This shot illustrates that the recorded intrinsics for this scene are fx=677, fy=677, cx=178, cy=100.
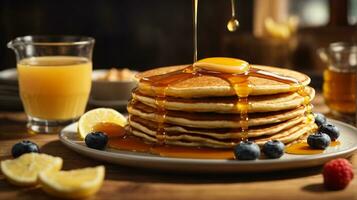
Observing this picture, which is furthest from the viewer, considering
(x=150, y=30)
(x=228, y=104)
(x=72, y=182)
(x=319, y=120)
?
(x=150, y=30)

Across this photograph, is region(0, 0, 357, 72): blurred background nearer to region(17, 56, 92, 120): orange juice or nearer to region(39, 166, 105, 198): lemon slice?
region(17, 56, 92, 120): orange juice

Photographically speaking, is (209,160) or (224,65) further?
(224,65)


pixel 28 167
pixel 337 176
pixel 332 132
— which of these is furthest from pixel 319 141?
pixel 28 167

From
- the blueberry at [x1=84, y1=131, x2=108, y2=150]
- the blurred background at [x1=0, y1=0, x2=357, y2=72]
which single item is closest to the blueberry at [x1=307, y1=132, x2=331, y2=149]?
the blueberry at [x1=84, y1=131, x2=108, y2=150]

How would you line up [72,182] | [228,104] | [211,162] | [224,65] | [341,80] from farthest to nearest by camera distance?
[341,80] < [224,65] < [228,104] < [211,162] < [72,182]

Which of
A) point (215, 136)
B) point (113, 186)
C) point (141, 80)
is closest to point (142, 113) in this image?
point (141, 80)

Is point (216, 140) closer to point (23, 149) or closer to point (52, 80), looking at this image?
point (23, 149)

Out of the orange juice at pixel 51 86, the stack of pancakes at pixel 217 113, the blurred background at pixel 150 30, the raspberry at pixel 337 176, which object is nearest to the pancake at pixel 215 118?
the stack of pancakes at pixel 217 113
